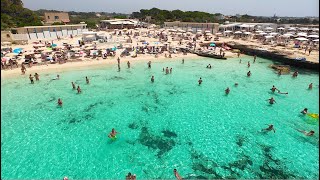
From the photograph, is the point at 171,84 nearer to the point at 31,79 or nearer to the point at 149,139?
the point at 149,139

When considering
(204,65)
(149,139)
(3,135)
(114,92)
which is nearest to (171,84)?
(114,92)

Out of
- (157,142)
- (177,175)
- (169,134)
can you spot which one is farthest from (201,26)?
(177,175)

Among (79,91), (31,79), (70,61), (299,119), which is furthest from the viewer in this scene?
(70,61)

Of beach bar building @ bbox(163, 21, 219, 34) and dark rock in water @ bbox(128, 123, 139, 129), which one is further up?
beach bar building @ bbox(163, 21, 219, 34)

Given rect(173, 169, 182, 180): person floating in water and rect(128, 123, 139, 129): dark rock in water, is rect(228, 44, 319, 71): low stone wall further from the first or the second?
rect(173, 169, 182, 180): person floating in water

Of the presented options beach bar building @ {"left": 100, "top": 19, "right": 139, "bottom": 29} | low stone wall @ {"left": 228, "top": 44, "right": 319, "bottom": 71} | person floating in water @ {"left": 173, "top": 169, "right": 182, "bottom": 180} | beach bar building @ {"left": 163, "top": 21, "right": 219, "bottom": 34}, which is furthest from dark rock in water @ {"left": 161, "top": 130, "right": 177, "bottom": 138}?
beach bar building @ {"left": 100, "top": 19, "right": 139, "bottom": 29}

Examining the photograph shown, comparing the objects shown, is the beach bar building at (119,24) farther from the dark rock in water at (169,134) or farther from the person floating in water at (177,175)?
the person floating in water at (177,175)
